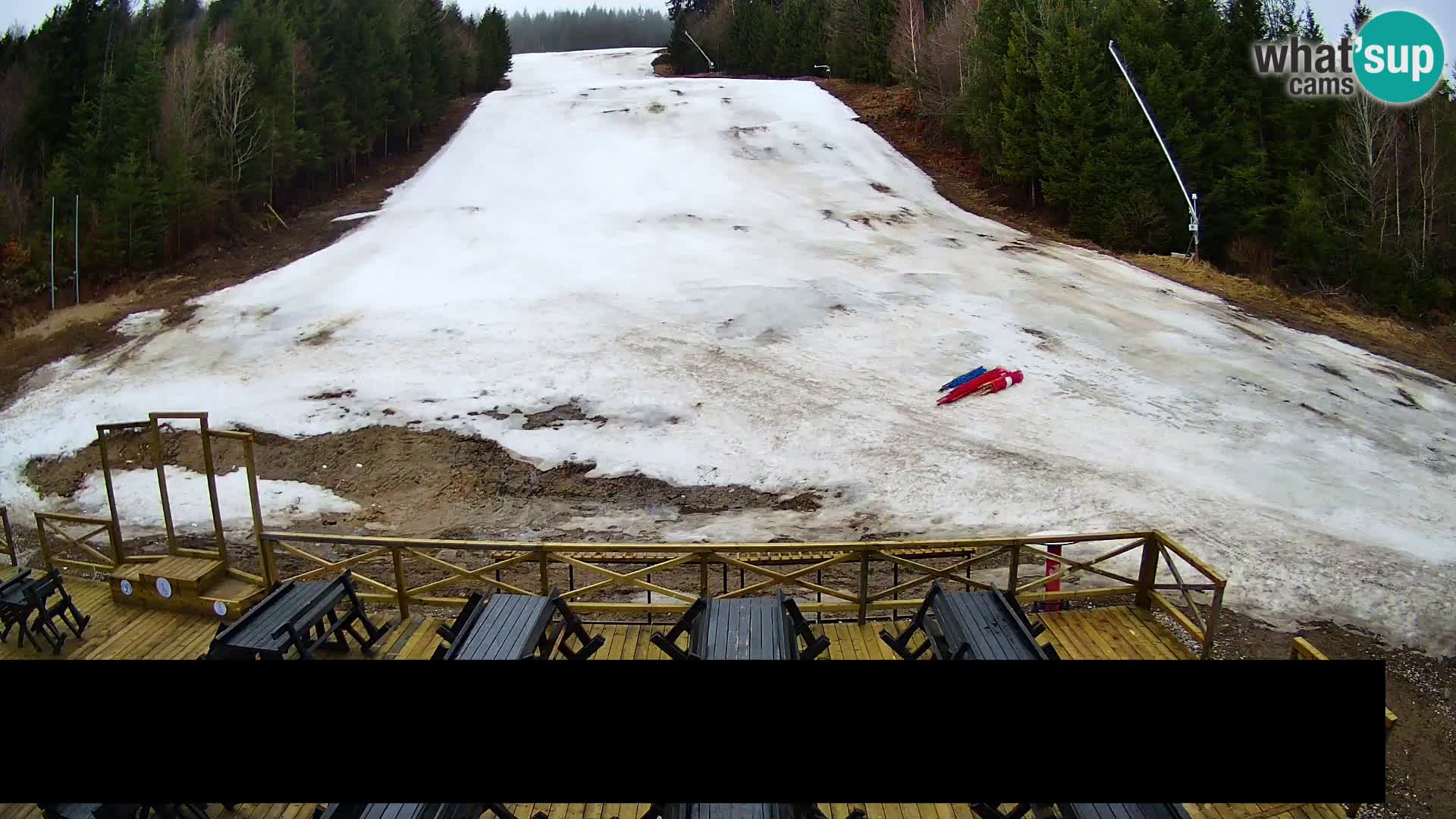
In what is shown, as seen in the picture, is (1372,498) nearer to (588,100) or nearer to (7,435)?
(7,435)

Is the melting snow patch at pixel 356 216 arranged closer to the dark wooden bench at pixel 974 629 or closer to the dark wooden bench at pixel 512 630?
the dark wooden bench at pixel 512 630

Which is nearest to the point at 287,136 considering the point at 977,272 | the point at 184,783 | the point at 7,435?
the point at 7,435

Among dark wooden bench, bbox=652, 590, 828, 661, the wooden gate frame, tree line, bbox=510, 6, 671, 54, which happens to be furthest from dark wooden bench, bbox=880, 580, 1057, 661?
tree line, bbox=510, 6, 671, 54

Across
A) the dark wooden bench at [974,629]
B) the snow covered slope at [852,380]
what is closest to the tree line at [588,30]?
the snow covered slope at [852,380]

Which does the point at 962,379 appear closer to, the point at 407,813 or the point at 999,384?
the point at 999,384

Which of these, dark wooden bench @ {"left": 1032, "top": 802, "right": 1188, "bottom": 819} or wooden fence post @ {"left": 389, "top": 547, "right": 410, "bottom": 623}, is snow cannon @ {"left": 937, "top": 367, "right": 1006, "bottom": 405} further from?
dark wooden bench @ {"left": 1032, "top": 802, "right": 1188, "bottom": 819}

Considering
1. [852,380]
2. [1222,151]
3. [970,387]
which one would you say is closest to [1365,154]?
[1222,151]
